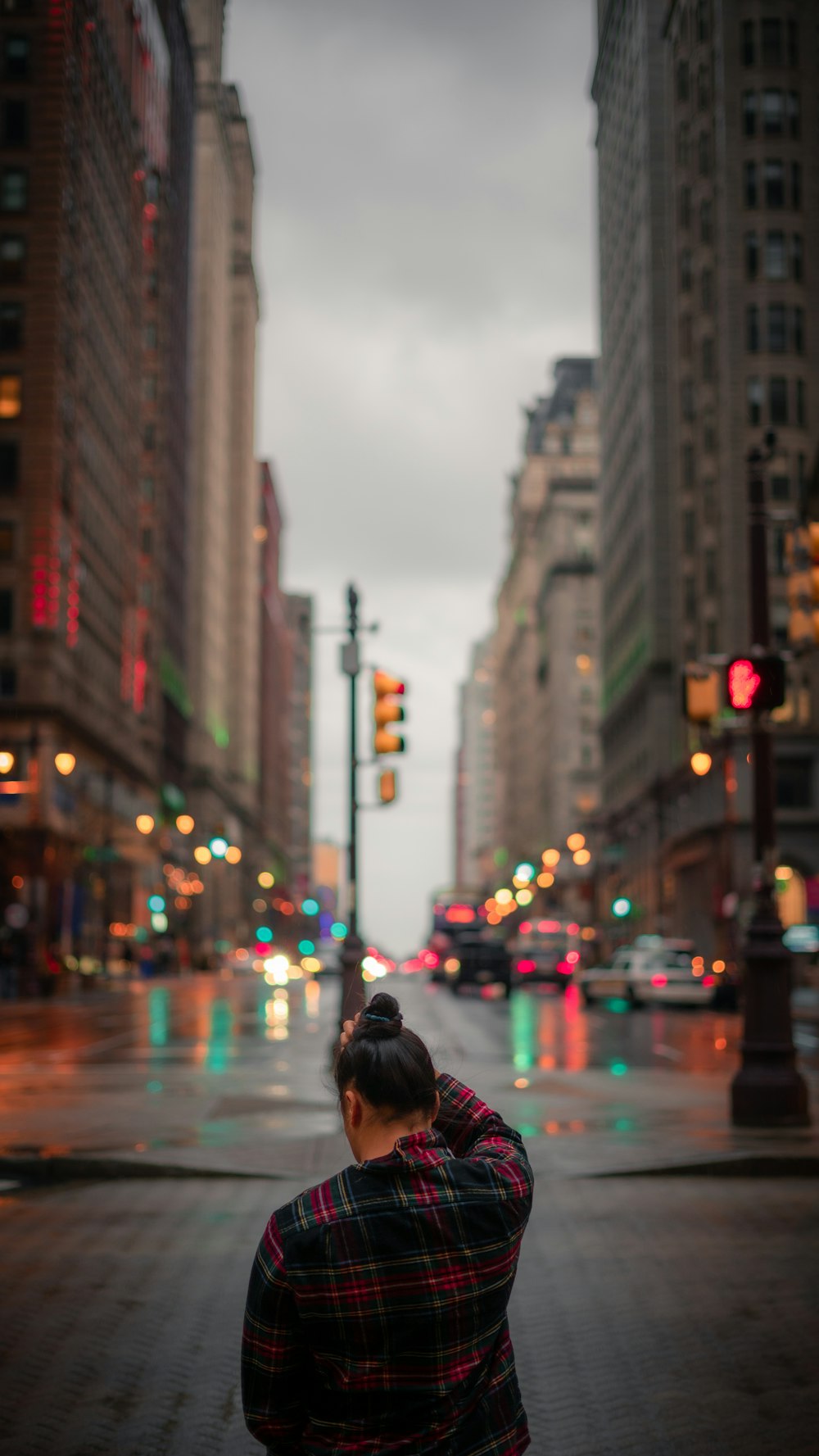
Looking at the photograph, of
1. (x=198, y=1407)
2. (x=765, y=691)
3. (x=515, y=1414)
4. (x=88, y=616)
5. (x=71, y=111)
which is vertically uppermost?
(x=71, y=111)

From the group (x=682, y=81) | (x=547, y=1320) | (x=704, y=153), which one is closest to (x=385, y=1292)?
(x=547, y=1320)

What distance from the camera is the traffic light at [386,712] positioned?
19641mm

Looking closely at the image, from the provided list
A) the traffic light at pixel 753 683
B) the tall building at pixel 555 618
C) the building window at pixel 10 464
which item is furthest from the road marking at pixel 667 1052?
the tall building at pixel 555 618

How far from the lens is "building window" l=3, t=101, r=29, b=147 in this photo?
7038cm

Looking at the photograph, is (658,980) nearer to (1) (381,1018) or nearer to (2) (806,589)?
(2) (806,589)

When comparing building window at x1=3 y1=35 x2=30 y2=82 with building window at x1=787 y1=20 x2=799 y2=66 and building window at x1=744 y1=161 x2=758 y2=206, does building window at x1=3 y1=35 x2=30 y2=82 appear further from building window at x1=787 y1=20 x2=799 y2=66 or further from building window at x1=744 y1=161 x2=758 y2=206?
building window at x1=787 y1=20 x2=799 y2=66

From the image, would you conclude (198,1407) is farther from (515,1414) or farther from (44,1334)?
(515,1414)

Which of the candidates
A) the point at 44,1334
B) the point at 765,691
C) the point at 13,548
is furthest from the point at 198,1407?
the point at 13,548

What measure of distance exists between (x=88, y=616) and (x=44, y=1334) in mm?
71794

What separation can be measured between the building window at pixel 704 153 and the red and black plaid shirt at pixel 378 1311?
7974cm

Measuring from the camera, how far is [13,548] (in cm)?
6850

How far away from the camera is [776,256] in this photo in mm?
72938

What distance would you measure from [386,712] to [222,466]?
141703 mm

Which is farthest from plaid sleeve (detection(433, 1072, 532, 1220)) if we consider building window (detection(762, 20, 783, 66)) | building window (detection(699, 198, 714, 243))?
building window (detection(699, 198, 714, 243))
